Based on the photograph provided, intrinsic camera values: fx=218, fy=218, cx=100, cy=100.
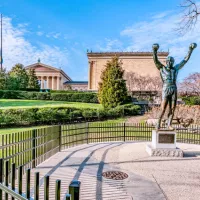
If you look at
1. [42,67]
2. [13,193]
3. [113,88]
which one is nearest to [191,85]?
[113,88]

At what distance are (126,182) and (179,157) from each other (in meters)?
4.05

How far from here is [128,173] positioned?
21.7ft

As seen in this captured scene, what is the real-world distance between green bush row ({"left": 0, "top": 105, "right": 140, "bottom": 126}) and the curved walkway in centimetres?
1032

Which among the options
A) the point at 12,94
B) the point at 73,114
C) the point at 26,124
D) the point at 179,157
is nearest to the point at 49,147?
the point at 179,157

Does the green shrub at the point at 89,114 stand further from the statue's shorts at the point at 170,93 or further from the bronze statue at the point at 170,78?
the statue's shorts at the point at 170,93

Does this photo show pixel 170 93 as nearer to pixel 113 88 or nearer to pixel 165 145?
pixel 165 145

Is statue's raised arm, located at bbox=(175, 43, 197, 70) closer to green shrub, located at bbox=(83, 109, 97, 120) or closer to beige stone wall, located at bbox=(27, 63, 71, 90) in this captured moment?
green shrub, located at bbox=(83, 109, 97, 120)

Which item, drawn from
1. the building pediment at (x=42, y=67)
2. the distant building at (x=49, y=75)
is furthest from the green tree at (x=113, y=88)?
the building pediment at (x=42, y=67)

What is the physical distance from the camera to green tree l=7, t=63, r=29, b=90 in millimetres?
43281

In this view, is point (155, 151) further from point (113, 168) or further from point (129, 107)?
point (129, 107)

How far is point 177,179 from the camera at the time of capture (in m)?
6.20

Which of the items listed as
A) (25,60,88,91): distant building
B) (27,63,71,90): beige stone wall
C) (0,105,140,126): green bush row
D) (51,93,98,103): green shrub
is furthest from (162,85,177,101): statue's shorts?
(27,63,71,90): beige stone wall

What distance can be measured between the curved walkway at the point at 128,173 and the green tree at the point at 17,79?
3783 cm

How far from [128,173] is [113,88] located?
19.8 meters
